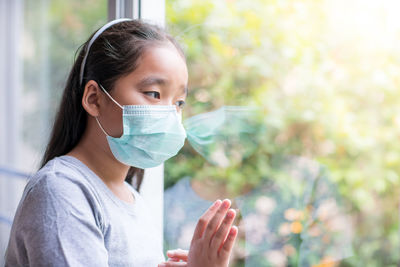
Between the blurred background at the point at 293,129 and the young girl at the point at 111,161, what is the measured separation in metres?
0.30

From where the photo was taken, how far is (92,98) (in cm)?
100

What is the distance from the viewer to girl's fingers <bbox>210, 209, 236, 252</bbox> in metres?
0.80

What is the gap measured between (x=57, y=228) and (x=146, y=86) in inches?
14.8

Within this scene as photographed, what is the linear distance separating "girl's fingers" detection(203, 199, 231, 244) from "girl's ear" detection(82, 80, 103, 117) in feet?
1.31

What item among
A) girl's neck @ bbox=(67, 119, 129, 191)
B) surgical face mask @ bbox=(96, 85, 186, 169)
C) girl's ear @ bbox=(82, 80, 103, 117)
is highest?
girl's ear @ bbox=(82, 80, 103, 117)

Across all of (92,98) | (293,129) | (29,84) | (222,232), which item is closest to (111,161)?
(92,98)

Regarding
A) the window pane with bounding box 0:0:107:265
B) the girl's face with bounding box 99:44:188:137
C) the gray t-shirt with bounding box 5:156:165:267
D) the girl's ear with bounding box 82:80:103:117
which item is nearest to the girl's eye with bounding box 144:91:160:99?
the girl's face with bounding box 99:44:188:137

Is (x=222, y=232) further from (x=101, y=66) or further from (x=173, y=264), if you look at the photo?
(x=101, y=66)

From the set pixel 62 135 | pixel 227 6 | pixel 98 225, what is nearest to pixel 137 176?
pixel 62 135

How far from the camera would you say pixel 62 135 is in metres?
1.07

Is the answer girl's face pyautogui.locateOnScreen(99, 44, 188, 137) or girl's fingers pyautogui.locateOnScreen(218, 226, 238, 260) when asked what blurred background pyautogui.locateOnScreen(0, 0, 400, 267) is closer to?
girl's face pyautogui.locateOnScreen(99, 44, 188, 137)

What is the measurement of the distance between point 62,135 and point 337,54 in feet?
2.57

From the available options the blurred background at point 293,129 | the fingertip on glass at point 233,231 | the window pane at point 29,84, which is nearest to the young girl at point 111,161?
the fingertip on glass at point 233,231

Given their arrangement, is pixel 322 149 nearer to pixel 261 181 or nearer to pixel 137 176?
pixel 261 181
